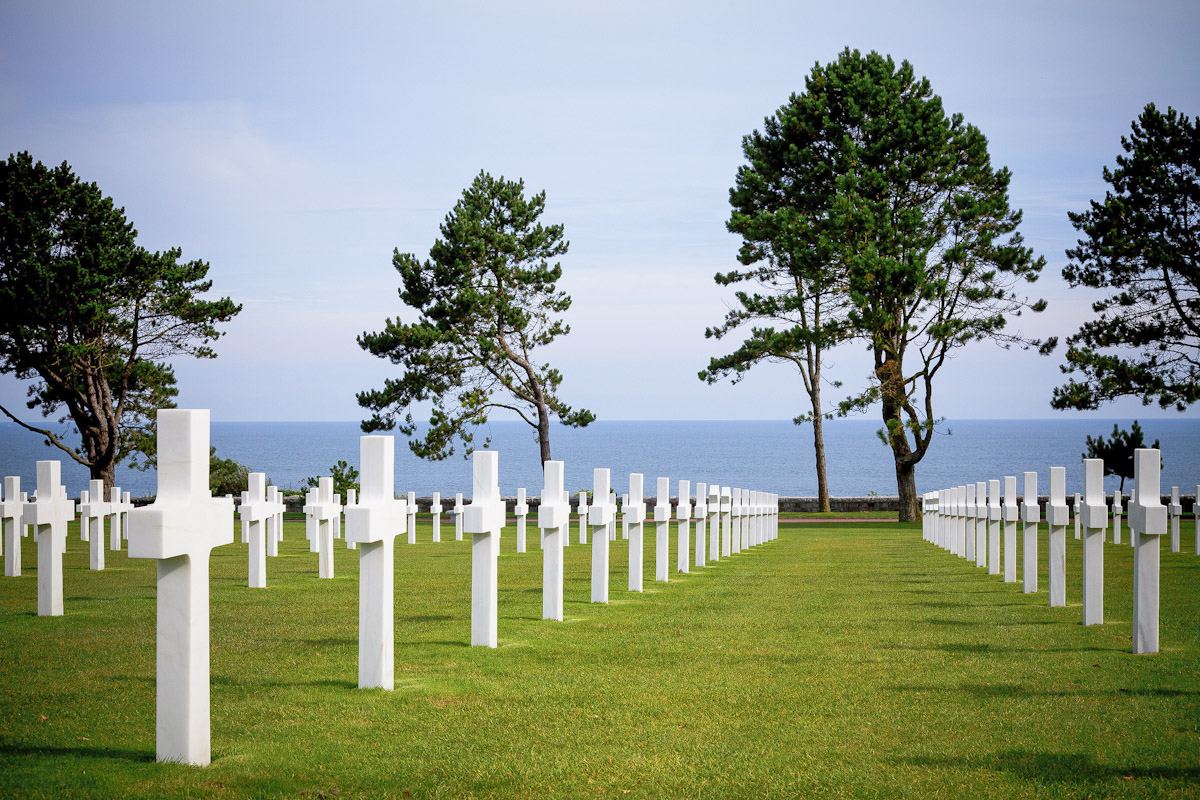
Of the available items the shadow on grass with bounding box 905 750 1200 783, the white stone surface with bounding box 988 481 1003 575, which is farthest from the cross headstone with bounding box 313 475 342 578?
the shadow on grass with bounding box 905 750 1200 783

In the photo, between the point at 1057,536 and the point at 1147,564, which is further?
the point at 1057,536

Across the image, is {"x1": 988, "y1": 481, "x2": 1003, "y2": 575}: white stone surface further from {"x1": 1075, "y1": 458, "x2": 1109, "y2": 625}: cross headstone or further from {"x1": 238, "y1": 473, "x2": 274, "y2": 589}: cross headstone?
{"x1": 238, "y1": 473, "x2": 274, "y2": 589}: cross headstone

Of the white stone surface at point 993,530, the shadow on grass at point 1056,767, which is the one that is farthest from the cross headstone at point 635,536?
the shadow on grass at point 1056,767

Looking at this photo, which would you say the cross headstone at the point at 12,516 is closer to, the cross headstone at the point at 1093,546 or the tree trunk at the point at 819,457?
the cross headstone at the point at 1093,546

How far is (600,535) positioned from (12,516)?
701 centimetres

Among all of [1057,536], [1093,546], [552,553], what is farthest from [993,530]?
[552,553]

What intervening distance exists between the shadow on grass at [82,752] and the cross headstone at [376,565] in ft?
5.53

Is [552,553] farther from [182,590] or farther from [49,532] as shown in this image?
[182,590]

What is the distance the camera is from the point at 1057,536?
11.1 metres

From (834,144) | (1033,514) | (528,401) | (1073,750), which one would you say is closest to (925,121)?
(834,144)

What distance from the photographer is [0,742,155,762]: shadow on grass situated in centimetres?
512

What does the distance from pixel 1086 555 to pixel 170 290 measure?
3834 cm

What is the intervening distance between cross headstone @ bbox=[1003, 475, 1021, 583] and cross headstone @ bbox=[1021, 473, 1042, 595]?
1114mm

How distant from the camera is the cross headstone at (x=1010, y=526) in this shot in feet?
46.0
